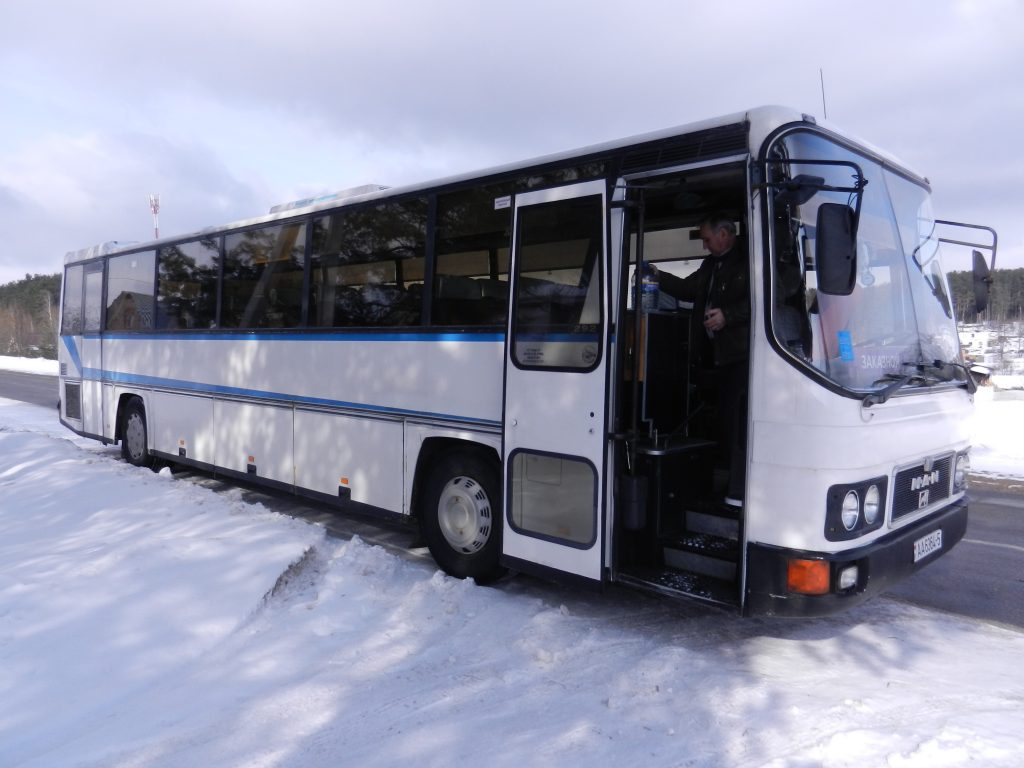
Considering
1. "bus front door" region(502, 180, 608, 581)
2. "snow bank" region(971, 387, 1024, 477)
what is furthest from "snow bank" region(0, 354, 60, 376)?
"snow bank" region(971, 387, 1024, 477)

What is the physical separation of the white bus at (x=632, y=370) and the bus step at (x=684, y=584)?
0.8 inches

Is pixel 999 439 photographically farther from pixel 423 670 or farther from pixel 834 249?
pixel 423 670

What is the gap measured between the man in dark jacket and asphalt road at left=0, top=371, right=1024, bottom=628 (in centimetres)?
163

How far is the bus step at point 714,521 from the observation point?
15.7 ft

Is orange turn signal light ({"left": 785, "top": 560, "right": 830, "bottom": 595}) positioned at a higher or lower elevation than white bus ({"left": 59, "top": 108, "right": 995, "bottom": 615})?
lower

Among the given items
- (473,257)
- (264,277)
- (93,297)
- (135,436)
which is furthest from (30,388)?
(473,257)

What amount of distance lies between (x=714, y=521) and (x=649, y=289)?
63.8 inches

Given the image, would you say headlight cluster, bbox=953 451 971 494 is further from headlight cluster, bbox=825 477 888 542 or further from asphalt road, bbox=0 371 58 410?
asphalt road, bbox=0 371 58 410

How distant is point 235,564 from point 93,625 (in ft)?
3.73

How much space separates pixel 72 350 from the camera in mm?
12102

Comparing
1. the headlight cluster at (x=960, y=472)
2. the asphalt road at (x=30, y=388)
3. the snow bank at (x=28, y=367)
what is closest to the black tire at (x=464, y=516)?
the headlight cluster at (x=960, y=472)

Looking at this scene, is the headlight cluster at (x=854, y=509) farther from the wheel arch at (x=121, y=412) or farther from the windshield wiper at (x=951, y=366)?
the wheel arch at (x=121, y=412)

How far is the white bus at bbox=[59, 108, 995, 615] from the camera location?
3902 millimetres

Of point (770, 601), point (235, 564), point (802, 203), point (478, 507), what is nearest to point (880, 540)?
point (770, 601)
